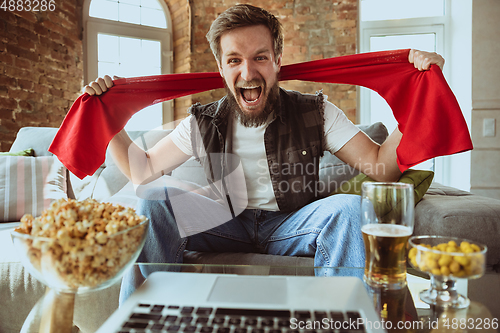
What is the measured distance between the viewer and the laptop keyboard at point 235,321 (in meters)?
0.48

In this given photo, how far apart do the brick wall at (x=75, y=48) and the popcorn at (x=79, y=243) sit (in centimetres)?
283

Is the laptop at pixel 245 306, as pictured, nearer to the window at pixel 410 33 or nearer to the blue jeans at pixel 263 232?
the blue jeans at pixel 263 232

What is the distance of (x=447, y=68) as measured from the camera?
3.52m

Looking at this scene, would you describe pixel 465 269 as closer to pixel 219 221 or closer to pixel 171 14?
pixel 219 221

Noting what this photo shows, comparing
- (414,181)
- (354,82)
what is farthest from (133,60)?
(414,181)

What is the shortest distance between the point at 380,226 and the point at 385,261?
7cm

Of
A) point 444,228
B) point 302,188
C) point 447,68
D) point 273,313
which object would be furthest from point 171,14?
point 273,313

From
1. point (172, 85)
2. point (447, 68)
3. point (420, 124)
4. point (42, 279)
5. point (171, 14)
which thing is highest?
point (171, 14)

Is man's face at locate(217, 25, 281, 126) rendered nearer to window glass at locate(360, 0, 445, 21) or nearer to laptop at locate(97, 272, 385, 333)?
laptop at locate(97, 272, 385, 333)

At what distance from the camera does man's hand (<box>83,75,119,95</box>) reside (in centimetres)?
124

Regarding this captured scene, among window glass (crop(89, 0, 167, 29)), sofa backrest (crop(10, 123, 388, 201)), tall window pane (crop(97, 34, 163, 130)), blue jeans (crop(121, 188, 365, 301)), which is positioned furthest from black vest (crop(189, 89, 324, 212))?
window glass (crop(89, 0, 167, 29))

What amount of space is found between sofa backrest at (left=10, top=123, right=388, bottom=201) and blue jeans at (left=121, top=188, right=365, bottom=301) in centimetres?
41

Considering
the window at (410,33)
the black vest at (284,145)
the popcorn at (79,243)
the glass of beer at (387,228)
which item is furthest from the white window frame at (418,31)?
the popcorn at (79,243)

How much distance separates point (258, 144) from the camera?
1.36 metres
